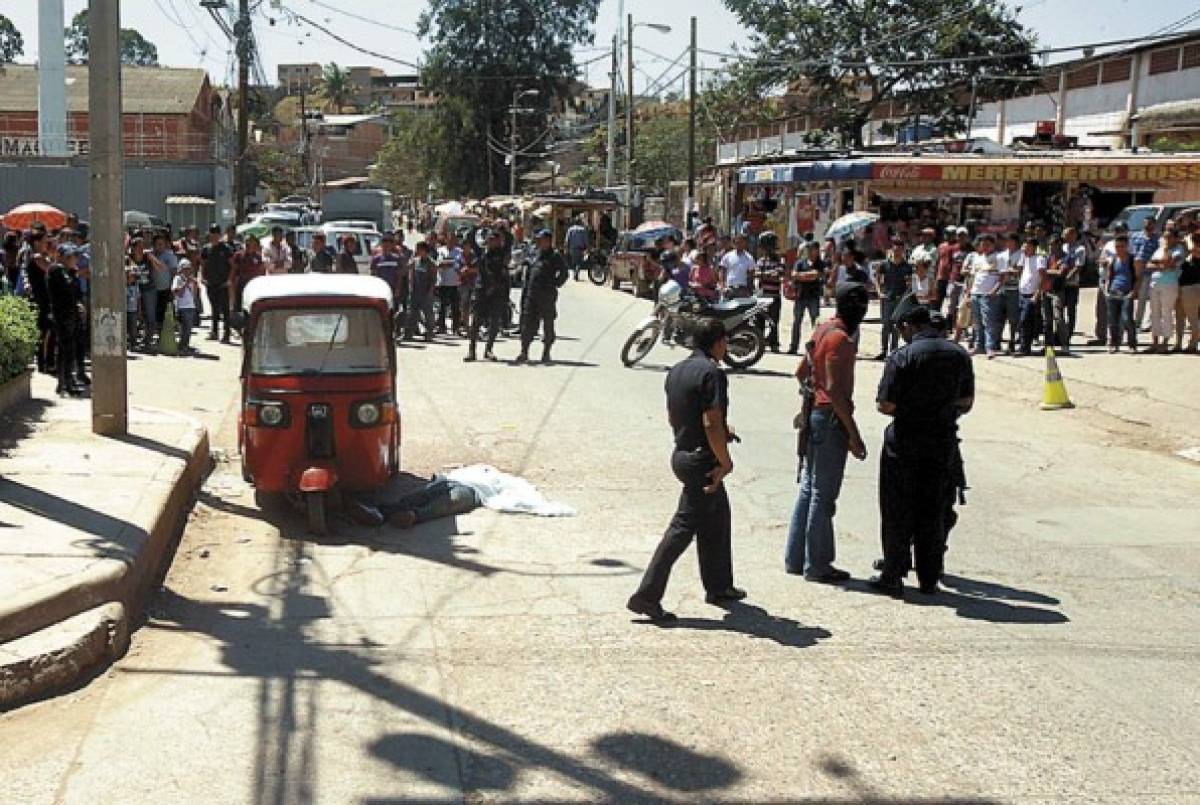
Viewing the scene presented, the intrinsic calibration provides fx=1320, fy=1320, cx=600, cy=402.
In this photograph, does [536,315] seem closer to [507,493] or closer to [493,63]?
[507,493]

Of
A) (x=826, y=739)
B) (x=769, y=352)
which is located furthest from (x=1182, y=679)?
(x=769, y=352)

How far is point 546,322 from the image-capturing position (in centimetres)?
1886

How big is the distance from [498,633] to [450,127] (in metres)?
70.6

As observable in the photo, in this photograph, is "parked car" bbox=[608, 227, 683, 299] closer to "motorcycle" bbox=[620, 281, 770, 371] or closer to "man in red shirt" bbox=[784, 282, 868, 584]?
"motorcycle" bbox=[620, 281, 770, 371]

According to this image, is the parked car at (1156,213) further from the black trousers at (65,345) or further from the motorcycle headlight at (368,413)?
the black trousers at (65,345)

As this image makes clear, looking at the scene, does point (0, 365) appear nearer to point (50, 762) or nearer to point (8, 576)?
point (8, 576)

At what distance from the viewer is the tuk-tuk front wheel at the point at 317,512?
9.03 m

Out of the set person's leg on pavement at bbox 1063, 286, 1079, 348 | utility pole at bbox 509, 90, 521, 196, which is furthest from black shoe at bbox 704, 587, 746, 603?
utility pole at bbox 509, 90, 521, 196

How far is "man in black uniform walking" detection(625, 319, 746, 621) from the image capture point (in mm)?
6867

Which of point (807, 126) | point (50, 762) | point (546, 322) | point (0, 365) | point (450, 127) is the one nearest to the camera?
point (50, 762)

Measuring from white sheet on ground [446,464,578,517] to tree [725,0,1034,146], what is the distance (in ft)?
104

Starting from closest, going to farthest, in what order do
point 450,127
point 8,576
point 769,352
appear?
point 8,576 < point 769,352 < point 450,127

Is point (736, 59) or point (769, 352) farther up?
point (736, 59)

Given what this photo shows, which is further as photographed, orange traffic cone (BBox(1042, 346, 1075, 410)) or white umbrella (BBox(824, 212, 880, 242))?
white umbrella (BBox(824, 212, 880, 242))
